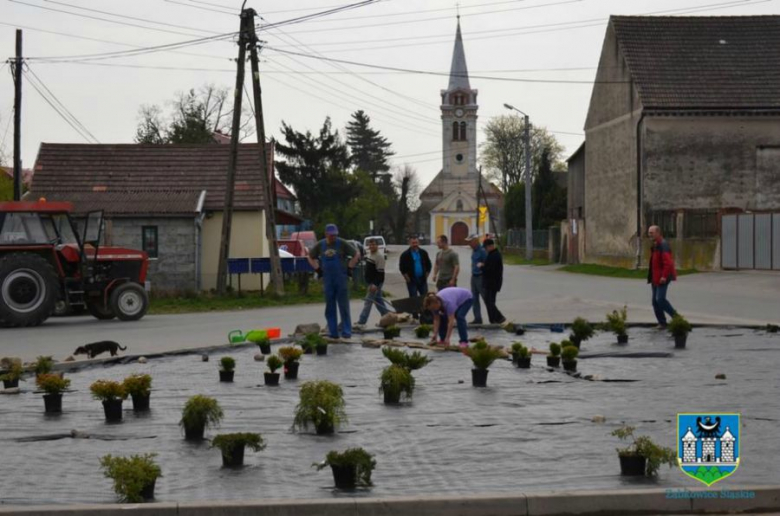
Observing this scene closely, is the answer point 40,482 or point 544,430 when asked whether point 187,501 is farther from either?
point 544,430

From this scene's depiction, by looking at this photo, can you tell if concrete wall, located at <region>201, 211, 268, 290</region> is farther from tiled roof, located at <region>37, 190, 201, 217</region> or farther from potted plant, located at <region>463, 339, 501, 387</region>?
potted plant, located at <region>463, 339, 501, 387</region>

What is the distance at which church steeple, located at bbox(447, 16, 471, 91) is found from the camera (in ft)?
456

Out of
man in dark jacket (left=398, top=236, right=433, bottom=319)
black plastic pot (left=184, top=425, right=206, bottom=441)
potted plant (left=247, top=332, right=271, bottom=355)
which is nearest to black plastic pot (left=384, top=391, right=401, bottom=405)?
black plastic pot (left=184, top=425, right=206, bottom=441)

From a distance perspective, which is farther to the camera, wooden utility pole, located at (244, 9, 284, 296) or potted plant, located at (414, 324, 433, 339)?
wooden utility pole, located at (244, 9, 284, 296)

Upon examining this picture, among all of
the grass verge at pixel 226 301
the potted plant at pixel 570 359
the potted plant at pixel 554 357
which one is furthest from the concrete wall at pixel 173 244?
the potted plant at pixel 570 359

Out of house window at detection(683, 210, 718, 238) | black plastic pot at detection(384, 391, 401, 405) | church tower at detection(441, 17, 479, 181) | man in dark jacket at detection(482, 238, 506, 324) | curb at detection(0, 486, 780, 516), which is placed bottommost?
curb at detection(0, 486, 780, 516)

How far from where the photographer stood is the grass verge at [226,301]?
3338 centimetres

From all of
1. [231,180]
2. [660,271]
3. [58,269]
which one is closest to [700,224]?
[231,180]

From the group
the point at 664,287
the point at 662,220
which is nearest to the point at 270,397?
the point at 664,287

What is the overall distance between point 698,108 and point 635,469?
4298 centimetres

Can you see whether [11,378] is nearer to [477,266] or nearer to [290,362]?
[290,362]

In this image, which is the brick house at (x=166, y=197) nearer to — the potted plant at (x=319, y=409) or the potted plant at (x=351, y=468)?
the potted plant at (x=319, y=409)

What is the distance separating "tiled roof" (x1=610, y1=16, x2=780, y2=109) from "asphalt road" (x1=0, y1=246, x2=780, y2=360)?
1168cm

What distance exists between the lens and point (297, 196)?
8906 centimetres
